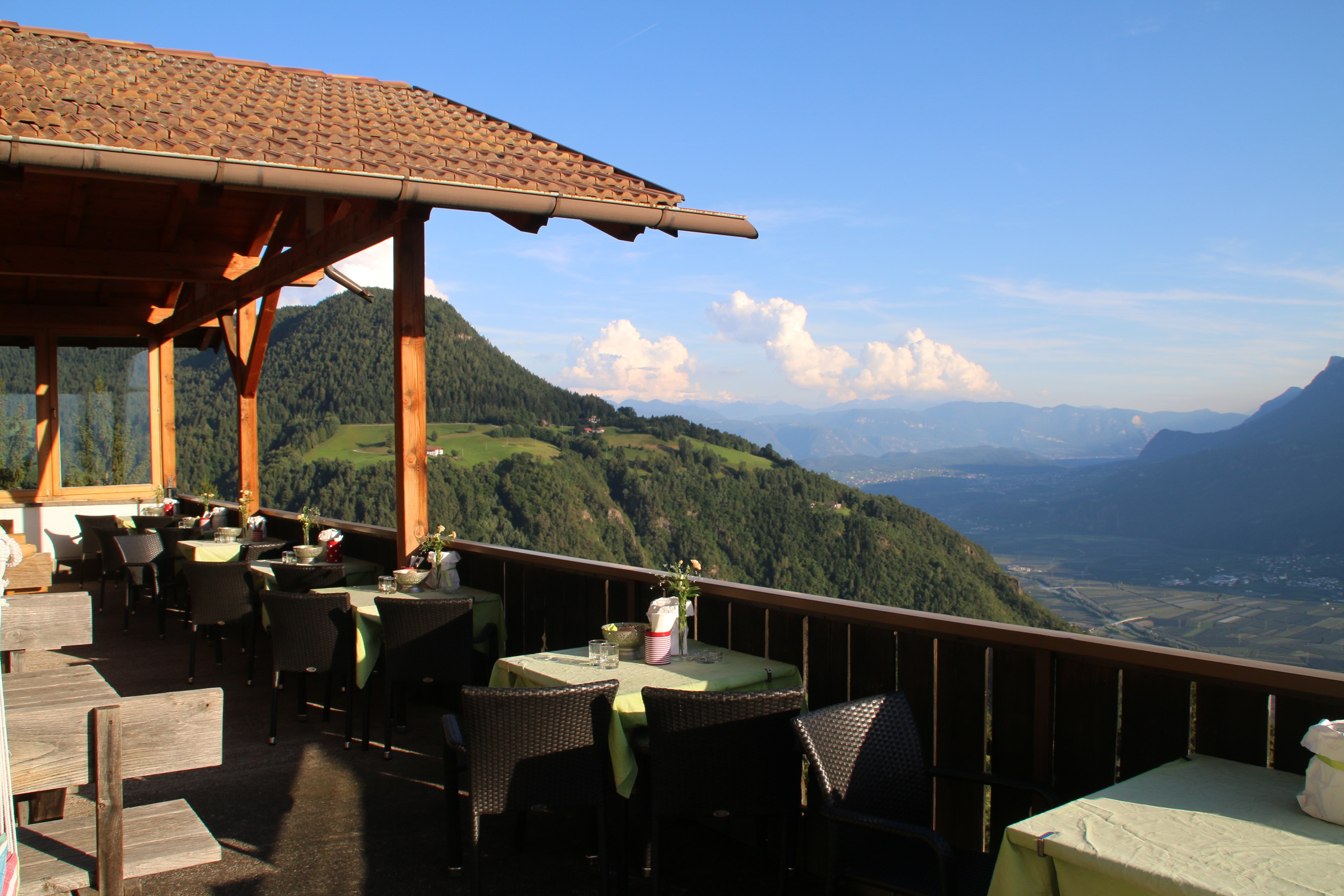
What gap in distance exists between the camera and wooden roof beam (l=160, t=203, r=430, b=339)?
16.2 ft

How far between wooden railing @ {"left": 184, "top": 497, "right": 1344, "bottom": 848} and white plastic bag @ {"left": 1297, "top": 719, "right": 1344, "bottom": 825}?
354mm

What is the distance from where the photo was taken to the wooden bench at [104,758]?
161 centimetres

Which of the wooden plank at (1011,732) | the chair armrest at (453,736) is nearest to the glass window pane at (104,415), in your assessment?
the chair armrest at (453,736)

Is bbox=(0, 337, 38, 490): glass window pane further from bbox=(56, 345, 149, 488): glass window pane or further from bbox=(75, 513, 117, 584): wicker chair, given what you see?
Result: bbox=(75, 513, 117, 584): wicker chair

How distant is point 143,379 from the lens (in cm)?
1224

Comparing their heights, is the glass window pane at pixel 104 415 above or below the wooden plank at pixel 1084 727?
above

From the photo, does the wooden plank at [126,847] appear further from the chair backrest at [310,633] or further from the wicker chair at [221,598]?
the wicker chair at [221,598]

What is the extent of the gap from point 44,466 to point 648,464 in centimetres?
3732

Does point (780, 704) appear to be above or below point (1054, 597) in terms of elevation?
above

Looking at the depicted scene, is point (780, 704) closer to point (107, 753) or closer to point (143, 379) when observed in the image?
point (107, 753)

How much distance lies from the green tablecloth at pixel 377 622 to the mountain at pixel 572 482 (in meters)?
28.1

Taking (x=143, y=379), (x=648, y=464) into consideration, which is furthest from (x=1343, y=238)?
(x=143, y=379)

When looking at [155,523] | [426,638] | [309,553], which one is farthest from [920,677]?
[155,523]

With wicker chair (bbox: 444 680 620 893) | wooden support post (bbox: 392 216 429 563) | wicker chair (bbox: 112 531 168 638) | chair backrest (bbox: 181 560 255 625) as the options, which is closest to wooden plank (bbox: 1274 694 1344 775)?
wicker chair (bbox: 444 680 620 893)
